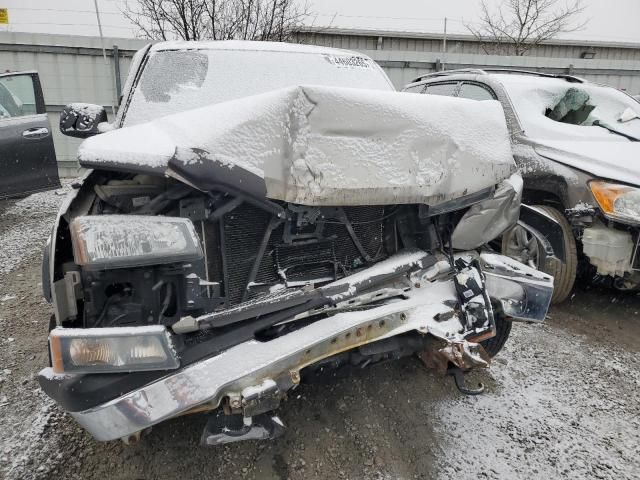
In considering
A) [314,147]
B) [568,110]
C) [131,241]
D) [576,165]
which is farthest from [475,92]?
[131,241]

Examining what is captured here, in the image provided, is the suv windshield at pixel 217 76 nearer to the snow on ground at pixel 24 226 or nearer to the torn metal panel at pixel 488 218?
the torn metal panel at pixel 488 218

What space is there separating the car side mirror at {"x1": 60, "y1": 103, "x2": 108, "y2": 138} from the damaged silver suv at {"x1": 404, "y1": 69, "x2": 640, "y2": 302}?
3192 millimetres

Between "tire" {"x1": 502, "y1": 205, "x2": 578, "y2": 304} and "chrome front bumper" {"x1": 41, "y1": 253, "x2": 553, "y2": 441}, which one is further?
"tire" {"x1": 502, "y1": 205, "x2": 578, "y2": 304}

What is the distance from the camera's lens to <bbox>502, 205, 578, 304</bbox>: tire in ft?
11.3

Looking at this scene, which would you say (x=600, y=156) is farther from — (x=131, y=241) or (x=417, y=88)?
(x=131, y=241)

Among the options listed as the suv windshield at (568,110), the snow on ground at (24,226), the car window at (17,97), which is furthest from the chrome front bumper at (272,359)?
the car window at (17,97)

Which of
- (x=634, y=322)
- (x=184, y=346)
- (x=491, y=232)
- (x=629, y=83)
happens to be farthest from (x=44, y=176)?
(x=629, y=83)

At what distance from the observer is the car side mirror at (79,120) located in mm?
2982

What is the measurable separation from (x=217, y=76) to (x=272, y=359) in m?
2.15

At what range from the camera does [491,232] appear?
2494 mm

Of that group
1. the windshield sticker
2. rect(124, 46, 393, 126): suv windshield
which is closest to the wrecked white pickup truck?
rect(124, 46, 393, 126): suv windshield

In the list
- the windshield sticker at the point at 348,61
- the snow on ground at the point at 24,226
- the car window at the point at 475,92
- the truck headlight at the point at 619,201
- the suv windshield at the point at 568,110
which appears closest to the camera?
the truck headlight at the point at 619,201

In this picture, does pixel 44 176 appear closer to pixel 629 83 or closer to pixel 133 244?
pixel 133 244

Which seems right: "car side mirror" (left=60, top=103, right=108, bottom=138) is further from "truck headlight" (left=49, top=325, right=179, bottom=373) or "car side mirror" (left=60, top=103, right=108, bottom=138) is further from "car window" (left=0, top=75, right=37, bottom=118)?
"car window" (left=0, top=75, right=37, bottom=118)
